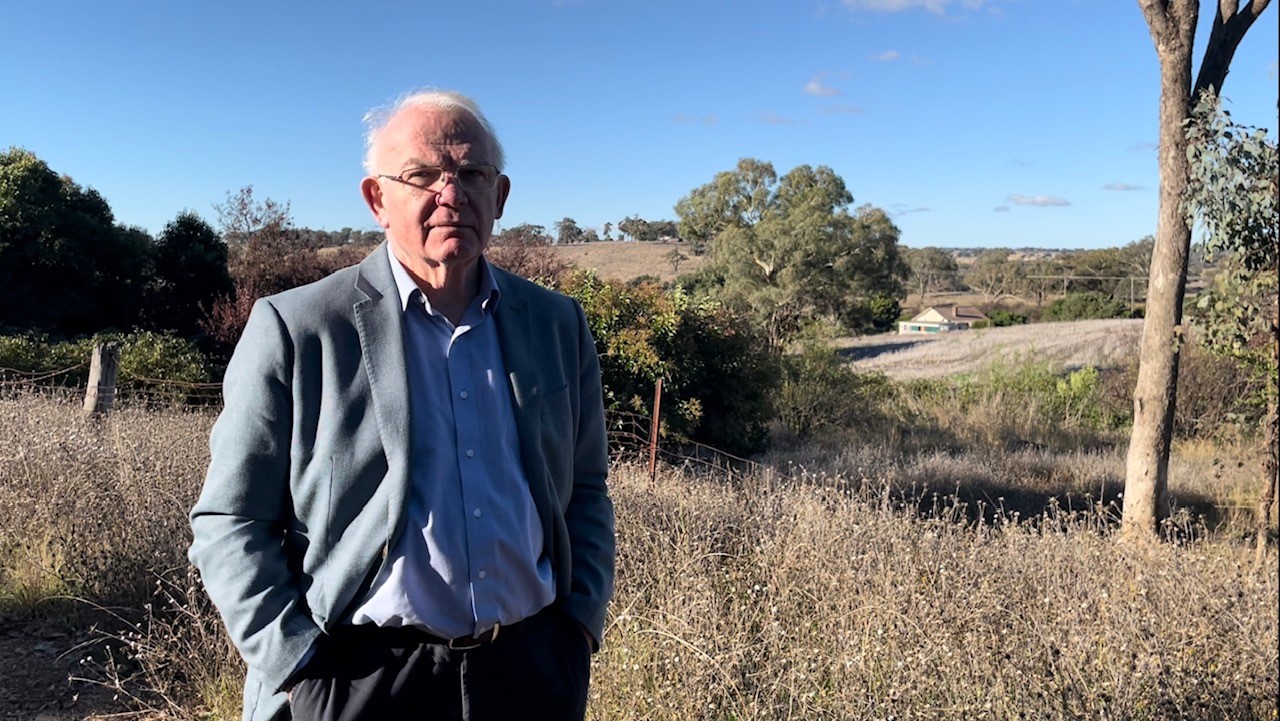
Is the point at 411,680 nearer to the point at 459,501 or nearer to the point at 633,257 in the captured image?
the point at 459,501

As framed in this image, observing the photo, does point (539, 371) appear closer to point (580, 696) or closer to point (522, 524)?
A: point (522, 524)

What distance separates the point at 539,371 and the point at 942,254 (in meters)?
98.7

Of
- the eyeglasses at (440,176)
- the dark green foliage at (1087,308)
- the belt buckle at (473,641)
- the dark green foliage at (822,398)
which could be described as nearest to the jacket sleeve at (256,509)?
the belt buckle at (473,641)

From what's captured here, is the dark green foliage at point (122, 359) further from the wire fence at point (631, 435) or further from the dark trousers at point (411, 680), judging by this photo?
the dark trousers at point (411, 680)

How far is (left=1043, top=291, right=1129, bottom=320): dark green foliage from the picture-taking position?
47969mm

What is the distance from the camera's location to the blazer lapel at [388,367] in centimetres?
186

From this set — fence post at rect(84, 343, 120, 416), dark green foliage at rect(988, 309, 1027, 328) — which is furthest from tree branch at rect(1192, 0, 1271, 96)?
dark green foliage at rect(988, 309, 1027, 328)

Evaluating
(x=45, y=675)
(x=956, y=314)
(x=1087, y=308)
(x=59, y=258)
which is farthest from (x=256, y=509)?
(x=956, y=314)

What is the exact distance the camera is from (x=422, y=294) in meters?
2.03

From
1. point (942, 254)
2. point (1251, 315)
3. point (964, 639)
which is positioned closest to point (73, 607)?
point (964, 639)

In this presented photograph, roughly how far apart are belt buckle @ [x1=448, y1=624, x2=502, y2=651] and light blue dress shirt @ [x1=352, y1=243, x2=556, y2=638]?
17mm

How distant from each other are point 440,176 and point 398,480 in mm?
644

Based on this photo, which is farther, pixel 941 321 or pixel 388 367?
pixel 941 321

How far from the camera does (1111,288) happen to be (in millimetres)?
60656
